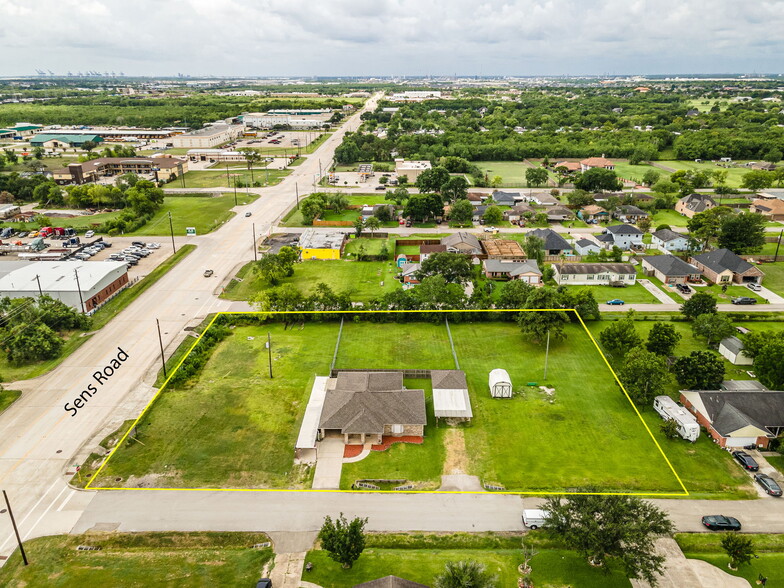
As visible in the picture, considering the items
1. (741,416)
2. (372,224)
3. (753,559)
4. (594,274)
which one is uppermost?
(372,224)

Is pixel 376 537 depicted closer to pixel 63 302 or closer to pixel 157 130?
pixel 63 302

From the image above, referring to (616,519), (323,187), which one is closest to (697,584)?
(616,519)

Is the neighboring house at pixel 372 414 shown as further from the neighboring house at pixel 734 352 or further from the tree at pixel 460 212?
the tree at pixel 460 212

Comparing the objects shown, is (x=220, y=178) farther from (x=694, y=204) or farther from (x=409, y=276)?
(x=694, y=204)

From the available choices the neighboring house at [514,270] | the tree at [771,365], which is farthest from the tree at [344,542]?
the neighboring house at [514,270]

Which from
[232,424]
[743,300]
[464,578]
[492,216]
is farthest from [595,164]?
[464,578]

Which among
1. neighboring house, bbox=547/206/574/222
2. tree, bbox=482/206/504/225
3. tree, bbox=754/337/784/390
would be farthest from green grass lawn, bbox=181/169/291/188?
tree, bbox=754/337/784/390
